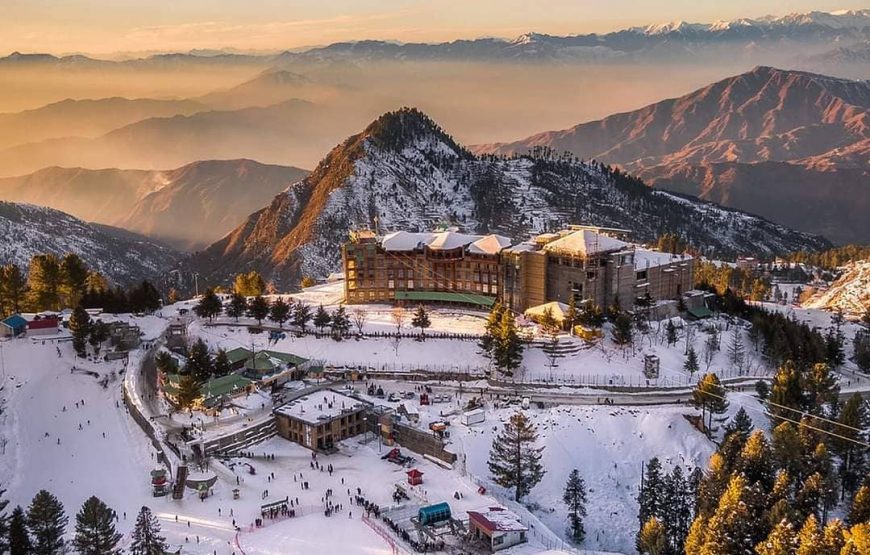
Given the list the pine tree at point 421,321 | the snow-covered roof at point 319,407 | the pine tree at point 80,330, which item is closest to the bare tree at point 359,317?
the pine tree at point 421,321

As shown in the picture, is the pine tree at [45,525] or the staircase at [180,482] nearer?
the pine tree at [45,525]

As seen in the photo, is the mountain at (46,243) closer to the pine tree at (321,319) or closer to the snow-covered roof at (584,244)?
the pine tree at (321,319)

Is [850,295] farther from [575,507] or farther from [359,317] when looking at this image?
[575,507]

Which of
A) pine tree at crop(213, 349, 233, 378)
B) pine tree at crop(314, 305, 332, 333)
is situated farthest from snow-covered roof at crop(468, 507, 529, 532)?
pine tree at crop(314, 305, 332, 333)

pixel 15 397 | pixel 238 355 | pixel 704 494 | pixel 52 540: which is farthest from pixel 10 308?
pixel 704 494

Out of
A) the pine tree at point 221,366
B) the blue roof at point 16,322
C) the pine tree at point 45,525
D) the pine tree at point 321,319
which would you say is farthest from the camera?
the pine tree at point 321,319

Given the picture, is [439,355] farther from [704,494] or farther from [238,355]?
[704,494]
